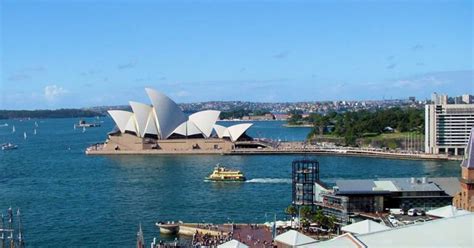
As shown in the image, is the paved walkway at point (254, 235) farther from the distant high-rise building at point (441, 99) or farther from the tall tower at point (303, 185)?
the distant high-rise building at point (441, 99)

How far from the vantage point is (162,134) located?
35500 millimetres

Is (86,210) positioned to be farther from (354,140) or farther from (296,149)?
(354,140)

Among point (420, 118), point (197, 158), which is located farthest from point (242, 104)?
point (197, 158)

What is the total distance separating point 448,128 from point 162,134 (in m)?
12.7

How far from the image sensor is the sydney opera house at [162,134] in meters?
35.1

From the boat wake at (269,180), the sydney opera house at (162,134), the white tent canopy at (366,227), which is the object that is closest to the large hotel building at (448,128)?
the sydney opera house at (162,134)

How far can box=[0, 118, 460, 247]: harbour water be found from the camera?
15828 millimetres

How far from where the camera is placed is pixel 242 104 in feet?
518

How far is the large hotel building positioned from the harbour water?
10.3 ft

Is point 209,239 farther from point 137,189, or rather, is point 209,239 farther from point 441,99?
point 441,99

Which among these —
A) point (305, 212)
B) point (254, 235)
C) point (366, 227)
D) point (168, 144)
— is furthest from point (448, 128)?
point (366, 227)

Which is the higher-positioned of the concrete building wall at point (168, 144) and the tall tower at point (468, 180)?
the tall tower at point (468, 180)

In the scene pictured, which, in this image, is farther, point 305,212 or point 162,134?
point 162,134

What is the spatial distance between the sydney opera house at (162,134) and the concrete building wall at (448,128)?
7.81 meters
